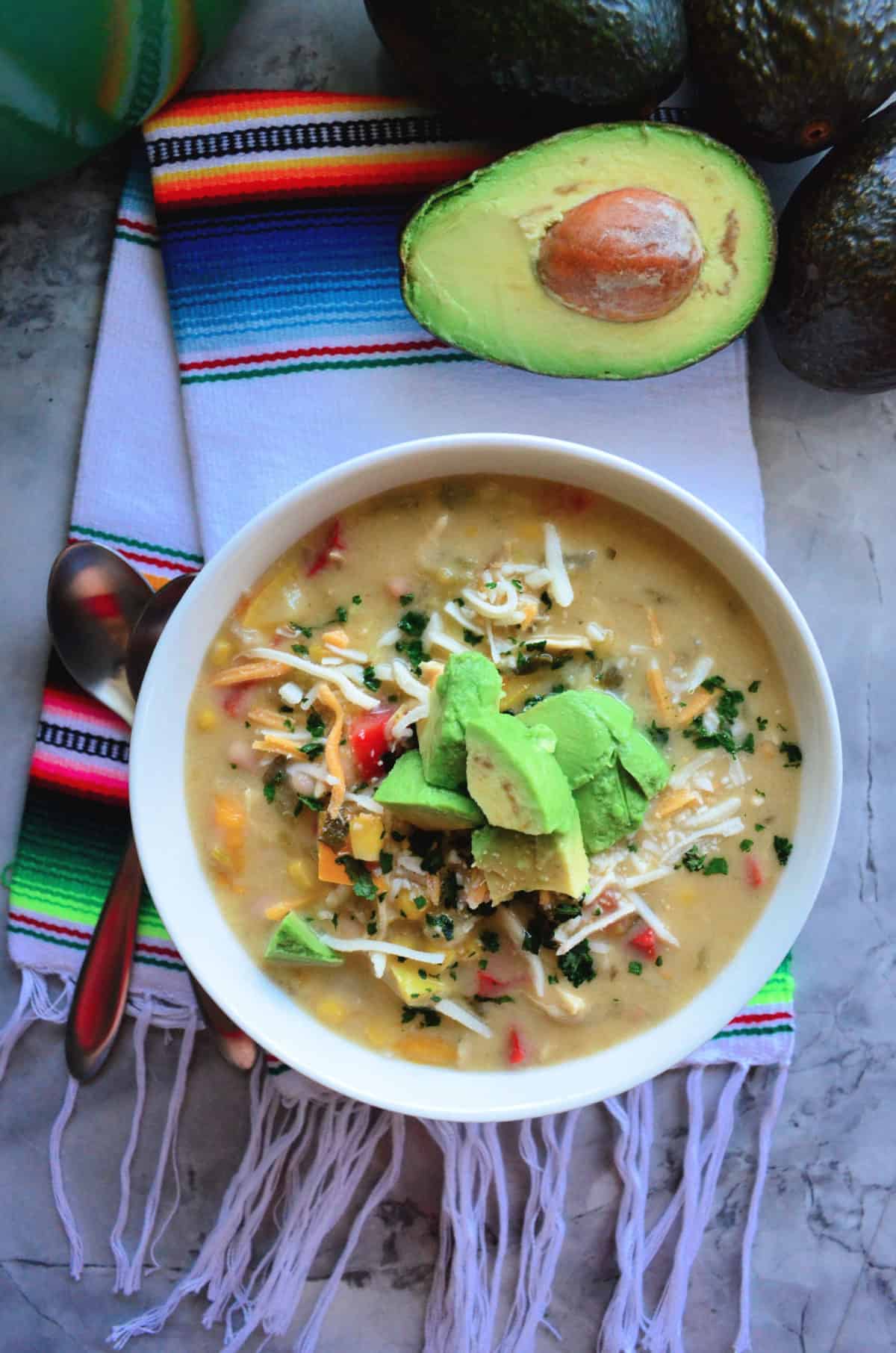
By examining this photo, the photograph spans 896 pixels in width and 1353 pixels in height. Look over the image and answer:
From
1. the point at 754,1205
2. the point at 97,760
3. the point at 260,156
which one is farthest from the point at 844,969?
the point at 260,156

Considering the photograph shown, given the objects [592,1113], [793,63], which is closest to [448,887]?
[592,1113]

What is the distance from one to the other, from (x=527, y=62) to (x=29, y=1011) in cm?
180

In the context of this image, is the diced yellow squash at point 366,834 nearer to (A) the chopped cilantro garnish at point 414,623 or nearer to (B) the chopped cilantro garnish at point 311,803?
(B) the chopped cilantro garnish at point 311,803

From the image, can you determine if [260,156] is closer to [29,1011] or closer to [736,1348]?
[29,1011]

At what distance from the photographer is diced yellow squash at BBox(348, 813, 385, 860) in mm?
1683

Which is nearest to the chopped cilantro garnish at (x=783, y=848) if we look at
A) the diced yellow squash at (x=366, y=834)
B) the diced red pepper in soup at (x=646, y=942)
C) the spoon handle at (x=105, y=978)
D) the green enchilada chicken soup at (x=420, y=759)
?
the green enchilada chicken soup at (x=420, y=759)

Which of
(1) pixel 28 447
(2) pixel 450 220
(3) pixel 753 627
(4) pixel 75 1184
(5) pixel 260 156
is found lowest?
(4) pixel 75 1184

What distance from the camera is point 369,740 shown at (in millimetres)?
1723

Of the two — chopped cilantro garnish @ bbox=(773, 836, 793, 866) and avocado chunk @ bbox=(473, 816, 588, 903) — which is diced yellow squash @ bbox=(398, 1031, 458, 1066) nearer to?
avocado chunk @ bbox=(473, 816, 588, 903)

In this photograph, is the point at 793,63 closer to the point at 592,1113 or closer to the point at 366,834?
the point at 366,834

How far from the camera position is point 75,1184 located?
2.12 m

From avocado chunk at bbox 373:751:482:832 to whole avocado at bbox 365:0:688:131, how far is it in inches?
40.7

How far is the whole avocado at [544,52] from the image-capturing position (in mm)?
1700

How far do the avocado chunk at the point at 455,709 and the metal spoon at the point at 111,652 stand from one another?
602 mm
